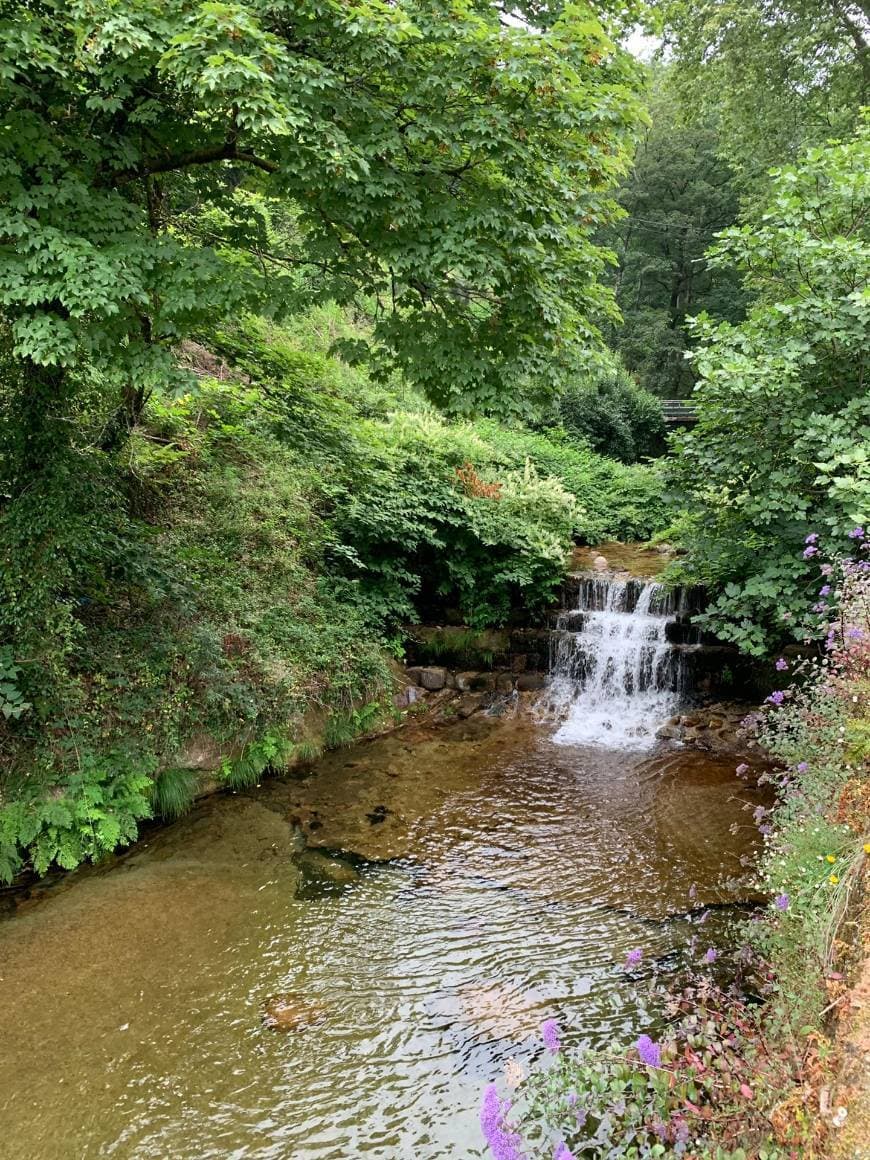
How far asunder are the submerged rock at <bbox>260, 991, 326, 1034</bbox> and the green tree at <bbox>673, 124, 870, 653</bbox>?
180 inches

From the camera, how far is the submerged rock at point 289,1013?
3688 millimetres

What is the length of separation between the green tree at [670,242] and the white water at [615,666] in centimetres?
1955

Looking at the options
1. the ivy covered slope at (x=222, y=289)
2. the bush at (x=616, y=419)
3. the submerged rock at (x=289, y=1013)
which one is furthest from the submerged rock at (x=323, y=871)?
the bush at (x=616, y=419)

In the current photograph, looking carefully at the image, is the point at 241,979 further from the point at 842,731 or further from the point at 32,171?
the point at 32,171

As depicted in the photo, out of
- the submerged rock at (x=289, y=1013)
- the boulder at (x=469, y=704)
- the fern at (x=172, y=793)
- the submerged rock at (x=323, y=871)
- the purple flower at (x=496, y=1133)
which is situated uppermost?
the purple flower at (x=496, y=1133)

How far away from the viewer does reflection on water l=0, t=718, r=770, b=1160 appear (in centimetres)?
314

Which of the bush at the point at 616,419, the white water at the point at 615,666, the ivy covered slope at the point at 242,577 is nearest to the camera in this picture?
the ivy covered slope at the point at 242,577

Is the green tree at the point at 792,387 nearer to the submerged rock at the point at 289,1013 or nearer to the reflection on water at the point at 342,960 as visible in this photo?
the reflection on water at the point at 342,960

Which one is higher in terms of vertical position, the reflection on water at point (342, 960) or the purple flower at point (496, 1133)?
the purple flower at point (496, 1133)

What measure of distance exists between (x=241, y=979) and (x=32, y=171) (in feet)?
16.6

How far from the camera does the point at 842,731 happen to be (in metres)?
3.60

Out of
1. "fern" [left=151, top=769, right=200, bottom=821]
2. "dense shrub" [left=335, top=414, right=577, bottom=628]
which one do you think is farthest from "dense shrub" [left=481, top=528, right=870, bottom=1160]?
"dense shrub" [left=335, top=414, right=577, bottom=628]

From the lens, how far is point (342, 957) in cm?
424

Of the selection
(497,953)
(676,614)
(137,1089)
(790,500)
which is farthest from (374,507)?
(137,1089)
